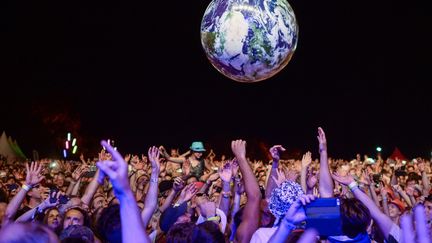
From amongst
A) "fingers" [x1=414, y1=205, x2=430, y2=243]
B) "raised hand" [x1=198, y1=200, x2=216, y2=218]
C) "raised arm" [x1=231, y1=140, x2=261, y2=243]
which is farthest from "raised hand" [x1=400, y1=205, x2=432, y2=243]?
"raised hand" [x1=198, y1=200, x2=216, y2=218]

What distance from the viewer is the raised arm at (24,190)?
4948 millimetres

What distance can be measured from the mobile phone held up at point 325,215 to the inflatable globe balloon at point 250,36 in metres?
3.45

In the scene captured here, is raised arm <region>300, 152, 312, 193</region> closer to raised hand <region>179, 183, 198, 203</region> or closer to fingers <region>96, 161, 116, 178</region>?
raised hand <region>179, 183, 198, 203</region>

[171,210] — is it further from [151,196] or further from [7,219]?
[7,219]

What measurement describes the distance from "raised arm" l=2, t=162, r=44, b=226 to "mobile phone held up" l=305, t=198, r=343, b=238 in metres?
3.04

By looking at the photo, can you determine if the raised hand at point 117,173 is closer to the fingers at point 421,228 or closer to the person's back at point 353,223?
the fingers at point 421,228

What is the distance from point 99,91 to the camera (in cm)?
4775

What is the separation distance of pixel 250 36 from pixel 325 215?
3493mm

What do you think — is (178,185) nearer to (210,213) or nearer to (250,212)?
(210,213)

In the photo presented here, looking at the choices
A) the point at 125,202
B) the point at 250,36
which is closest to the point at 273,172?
the point at 250,36

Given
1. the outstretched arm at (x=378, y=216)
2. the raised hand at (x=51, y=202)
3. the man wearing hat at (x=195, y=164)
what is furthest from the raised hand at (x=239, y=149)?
the man wearing hat at (x=195, y=164)

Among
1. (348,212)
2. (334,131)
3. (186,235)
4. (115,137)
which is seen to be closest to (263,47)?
(348,212)

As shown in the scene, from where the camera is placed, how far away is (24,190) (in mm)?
5125

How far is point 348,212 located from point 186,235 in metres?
1.17
